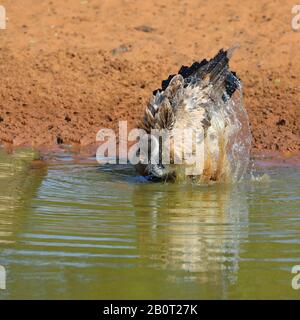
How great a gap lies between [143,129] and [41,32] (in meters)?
5.61

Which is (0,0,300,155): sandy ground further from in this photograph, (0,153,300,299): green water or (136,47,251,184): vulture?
(0,153,300,299): green water

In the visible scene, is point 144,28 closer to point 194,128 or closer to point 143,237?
point 194,128

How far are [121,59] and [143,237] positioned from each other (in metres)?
7.00

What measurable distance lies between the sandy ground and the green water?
247cm

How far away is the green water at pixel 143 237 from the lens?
5672 mm

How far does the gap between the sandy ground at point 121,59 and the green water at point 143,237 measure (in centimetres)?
247

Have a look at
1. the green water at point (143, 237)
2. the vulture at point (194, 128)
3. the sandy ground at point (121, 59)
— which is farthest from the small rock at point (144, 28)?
the green water at point (143, 237)

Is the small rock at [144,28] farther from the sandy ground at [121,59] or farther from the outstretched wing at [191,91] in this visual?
the outstretched wing at [191,91]

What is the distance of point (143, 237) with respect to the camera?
6879 millimetres

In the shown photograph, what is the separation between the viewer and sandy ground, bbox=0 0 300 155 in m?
12.1

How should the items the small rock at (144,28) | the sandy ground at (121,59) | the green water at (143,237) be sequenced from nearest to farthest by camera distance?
the green water at (143,237) < the sandy ground at (121,59) < the small rock at (144,28)

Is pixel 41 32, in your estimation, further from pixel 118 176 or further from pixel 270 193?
pixel 270 193

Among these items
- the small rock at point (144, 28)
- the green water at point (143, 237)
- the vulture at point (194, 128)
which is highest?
the small rock at point (144, 28)
